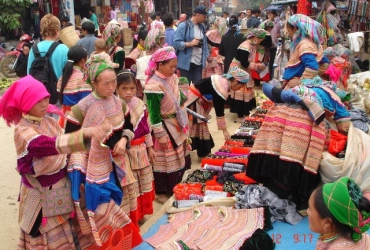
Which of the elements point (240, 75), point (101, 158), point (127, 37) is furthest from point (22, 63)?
point (127, 37)

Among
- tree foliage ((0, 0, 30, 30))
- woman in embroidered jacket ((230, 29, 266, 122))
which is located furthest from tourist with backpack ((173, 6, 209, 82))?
tree foliage ((0, 0, 30, 30))

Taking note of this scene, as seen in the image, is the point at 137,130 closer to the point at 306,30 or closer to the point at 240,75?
the point at 240,75

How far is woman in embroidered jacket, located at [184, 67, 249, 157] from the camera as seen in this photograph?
505cm

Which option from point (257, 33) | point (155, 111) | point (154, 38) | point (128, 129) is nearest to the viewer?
point (128, 129)

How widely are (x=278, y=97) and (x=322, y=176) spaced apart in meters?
0.84

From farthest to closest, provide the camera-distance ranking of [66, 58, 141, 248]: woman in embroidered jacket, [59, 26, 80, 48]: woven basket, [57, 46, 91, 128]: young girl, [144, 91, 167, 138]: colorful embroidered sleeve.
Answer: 1. [59, 26, 80, 48]: woven basket
2. [57, 46, 91, 128]: young girl
3. [144, 91, 167, 138]: colorful embroidered sleeve
4. [66, 58, 141, 248]: woman in embroidered jacket

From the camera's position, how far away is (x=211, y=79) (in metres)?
5.13

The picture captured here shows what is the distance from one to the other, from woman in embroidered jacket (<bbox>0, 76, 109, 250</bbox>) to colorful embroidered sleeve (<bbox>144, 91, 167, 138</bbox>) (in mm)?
1377

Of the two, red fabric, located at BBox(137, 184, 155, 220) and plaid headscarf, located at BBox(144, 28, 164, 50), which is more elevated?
plaid headscarf, located at BBox(144, 28, 164, 50)

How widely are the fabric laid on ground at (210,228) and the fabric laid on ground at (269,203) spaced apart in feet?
0.32

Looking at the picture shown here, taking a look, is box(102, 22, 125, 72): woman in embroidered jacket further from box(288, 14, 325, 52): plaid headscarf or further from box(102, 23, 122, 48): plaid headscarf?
box(288, 14, 325, 52): plaid headscarf

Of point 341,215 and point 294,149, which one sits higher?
point 341,215

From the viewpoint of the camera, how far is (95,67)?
131 inches

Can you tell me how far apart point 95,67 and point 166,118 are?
58.1 inches
